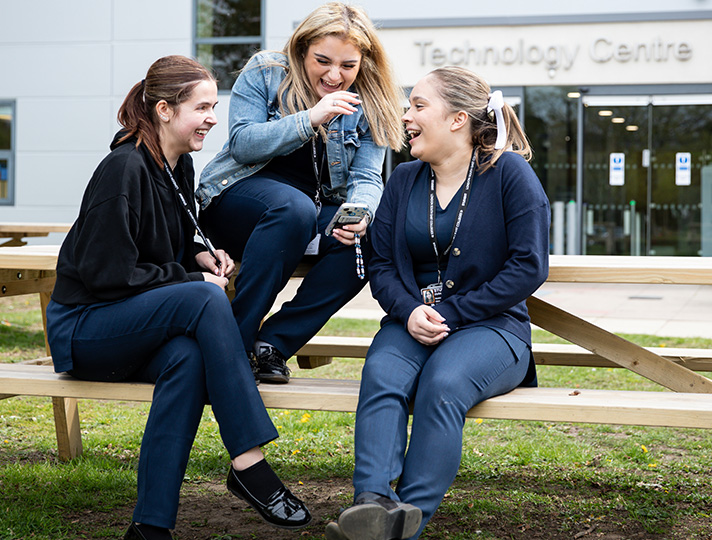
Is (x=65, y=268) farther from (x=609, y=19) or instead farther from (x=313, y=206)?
(x=609, y=19)

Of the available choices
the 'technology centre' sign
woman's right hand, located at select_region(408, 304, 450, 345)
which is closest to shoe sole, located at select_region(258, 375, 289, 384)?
woman's right hand, located at select_region(408, 304, 450, 345)

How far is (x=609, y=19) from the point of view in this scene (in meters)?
12.6

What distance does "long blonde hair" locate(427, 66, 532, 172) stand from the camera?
10.1 feet

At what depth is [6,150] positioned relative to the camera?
48.0 ft

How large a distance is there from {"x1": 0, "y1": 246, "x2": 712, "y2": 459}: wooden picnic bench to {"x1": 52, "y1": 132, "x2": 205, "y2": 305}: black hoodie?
0.34m

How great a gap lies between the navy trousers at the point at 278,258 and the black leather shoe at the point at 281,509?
0.54 m

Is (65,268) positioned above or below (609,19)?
below

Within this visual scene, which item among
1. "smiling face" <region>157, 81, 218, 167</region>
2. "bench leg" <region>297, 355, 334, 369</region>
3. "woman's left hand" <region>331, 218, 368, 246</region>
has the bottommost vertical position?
"bench leg" <region>297, 355, 334, 369</region>

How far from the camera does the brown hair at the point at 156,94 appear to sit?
9.91 feet

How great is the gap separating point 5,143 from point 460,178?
13231mm

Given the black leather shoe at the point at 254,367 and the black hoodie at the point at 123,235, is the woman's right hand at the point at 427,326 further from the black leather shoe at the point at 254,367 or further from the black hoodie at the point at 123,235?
the black hoodie at the point at 123,235

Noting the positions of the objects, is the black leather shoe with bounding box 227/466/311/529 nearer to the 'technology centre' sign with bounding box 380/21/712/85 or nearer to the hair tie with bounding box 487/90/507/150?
the hair tie with bounding box 487/90/507/150

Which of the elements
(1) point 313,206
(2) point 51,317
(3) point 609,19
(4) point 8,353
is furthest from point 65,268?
(3) point 609,19

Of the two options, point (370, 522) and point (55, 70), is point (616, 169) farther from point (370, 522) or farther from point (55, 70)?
point (370, 522)
